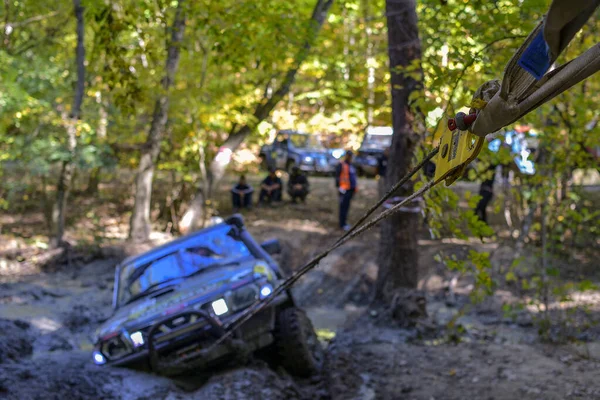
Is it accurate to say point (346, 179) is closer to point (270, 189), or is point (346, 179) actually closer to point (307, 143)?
point (270, 189)

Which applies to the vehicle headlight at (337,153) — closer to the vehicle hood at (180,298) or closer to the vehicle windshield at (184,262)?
the vehicle windshield at (184,262)

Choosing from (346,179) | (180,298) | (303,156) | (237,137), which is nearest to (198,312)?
(180,298)

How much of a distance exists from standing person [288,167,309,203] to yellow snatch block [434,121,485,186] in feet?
59.4

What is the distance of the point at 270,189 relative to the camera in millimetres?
21875

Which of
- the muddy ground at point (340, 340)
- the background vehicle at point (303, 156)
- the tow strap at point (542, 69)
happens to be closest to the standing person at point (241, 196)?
the muddy ground at point (340, 340)

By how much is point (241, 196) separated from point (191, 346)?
13.5m

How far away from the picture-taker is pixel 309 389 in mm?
8305

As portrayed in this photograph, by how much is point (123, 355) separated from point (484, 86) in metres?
5.21

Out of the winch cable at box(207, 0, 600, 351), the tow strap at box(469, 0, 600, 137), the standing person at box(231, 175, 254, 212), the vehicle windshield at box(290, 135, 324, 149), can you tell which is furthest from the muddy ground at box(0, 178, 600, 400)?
the vehicle windshield at box(290, 135, 324, 149)

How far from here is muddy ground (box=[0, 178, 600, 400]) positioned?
7480 mm

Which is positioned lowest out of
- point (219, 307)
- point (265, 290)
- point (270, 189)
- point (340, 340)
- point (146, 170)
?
point (340, 340)

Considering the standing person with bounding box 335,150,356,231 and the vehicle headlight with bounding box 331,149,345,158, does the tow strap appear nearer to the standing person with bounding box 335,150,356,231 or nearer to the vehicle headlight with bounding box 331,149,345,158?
the standing person with bounding box 335,150,356,231

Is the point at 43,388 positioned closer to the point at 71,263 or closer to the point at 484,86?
the point at 484,86

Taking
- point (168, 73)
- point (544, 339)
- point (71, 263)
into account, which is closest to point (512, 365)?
point (544, 339)
